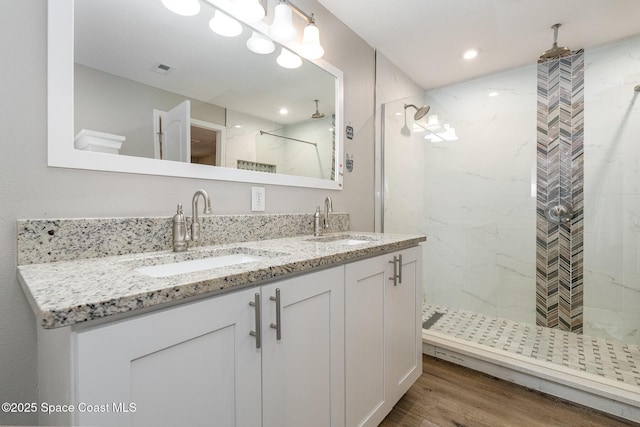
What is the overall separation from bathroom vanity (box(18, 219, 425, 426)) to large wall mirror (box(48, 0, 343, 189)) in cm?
38

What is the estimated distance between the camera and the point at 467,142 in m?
2.68

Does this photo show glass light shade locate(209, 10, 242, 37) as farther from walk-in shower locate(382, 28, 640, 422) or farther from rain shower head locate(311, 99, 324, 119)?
walk-in shower locate(382, 28, 640, 422)

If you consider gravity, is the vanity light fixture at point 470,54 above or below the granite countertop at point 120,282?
above

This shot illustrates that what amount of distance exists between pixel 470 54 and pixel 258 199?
217 centimetres

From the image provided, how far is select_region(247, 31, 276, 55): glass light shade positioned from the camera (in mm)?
1442

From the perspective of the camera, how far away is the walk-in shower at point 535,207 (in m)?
2.04

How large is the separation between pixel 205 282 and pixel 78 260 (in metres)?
0.54

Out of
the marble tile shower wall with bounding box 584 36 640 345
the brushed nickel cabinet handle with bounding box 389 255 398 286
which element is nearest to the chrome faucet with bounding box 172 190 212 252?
the brushed nickel cabinet handle with bounding box 389 255 398 286

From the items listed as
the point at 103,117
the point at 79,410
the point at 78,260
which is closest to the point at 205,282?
the point at 79,410

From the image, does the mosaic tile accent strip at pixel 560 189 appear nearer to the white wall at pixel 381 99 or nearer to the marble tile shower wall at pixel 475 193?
the marble tile shower wall at pixel 475 193

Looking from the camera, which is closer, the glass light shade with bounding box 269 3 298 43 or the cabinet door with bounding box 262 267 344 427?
the cabinet door with bounding box 262 267 344 427

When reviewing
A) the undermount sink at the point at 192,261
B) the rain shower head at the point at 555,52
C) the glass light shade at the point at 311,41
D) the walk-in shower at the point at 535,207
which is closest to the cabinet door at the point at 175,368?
the undermount sink at the point at 192,261

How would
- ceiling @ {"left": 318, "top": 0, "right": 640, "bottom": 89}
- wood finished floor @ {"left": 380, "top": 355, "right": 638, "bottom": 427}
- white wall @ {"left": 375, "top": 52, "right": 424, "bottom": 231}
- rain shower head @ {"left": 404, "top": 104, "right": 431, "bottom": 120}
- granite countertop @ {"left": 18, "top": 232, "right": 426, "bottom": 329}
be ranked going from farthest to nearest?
rain shower head @ {"left": 404, "top": 104, "right": 431, "bottom": 120}
white wall @ {"left": 375, "top": 52, "right": 424, "bottom": 231}
ceiling @ {"left": 318, "top": 0, "right": 640, "bottom": 89}
wood finished floor @ {"left": 380, "top": 355, "right": 638, "bottom": 427}
granite countertop @ {"left": 18, "top": 232, "right": 426, "bottom": 329}

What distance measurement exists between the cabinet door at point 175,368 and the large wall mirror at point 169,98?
68 centimetres
